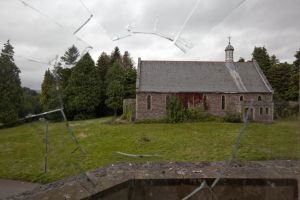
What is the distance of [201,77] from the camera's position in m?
23.3

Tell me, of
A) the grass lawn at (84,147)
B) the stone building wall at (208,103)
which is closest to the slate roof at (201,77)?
the stone building wall at (208,103)

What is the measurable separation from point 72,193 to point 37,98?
0.98 meters

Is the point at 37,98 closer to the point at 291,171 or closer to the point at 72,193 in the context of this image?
the point at 72,193

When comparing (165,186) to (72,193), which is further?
(165,186)

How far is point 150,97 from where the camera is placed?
22531mm

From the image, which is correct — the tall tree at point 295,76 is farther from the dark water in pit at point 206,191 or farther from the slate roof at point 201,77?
the slate roof at point 201,77

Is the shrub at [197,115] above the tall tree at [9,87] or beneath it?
beneath

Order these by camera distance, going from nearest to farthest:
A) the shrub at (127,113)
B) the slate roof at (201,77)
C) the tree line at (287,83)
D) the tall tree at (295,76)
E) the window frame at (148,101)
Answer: the tall tree at (295,76), the tree line at (287,83), the shrub at (127,113), the window frame at (148,101), the slate roof at (201,77)

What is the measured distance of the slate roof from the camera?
22625 mm

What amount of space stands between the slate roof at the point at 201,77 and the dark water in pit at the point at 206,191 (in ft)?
64.1

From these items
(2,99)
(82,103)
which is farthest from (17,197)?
(2,99)

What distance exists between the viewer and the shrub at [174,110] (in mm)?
20438

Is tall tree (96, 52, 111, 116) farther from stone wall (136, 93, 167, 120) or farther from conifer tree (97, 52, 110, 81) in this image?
stone wall (136, 93, 167, 120)

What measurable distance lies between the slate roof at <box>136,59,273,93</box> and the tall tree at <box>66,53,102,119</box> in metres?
18.5
